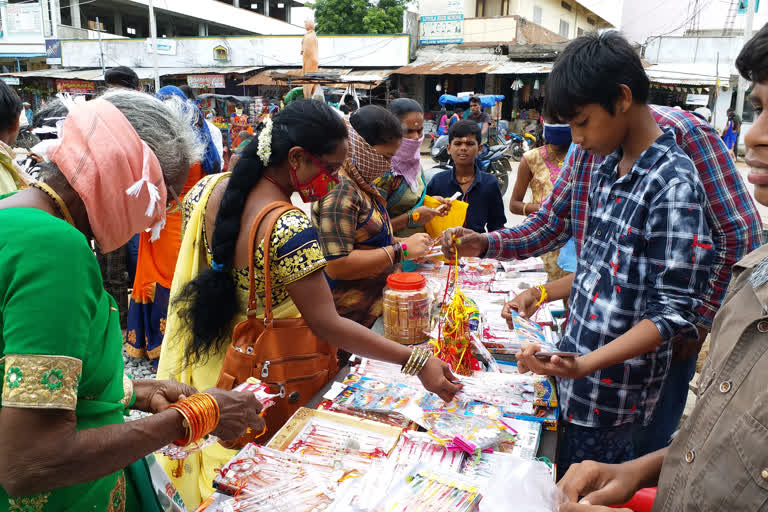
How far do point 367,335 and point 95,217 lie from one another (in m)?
0.89

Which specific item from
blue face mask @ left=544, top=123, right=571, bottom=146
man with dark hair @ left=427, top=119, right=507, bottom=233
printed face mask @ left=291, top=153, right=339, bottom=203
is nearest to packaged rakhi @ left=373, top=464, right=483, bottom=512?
printed face mask @ left=291, top=153, right=339, bottom=203

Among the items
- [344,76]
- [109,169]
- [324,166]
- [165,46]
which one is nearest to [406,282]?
[324,166]

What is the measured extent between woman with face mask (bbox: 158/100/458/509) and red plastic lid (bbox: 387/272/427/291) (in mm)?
474

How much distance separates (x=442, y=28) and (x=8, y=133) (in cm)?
2121

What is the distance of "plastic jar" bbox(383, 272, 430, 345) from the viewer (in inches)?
84.9

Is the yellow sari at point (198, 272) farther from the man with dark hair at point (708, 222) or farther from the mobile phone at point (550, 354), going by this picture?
the man with dark hair at point (708, 222)

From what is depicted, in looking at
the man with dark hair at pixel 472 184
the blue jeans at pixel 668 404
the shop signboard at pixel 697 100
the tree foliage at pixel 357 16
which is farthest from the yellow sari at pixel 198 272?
the tree foliage at pixel 357 16

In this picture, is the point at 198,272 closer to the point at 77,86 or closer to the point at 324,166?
the point at 324,166

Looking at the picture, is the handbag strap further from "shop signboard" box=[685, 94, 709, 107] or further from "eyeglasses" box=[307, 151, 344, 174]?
"shop signboard" box=[685, 94, 709, 107]

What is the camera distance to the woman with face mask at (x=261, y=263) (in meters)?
1.64

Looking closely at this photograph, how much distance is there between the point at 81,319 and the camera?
0.93 metres

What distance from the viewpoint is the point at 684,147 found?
1.73m

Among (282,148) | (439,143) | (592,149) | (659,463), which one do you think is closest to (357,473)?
(659,463)

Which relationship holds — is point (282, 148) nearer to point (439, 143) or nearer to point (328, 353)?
point (328, 353)
